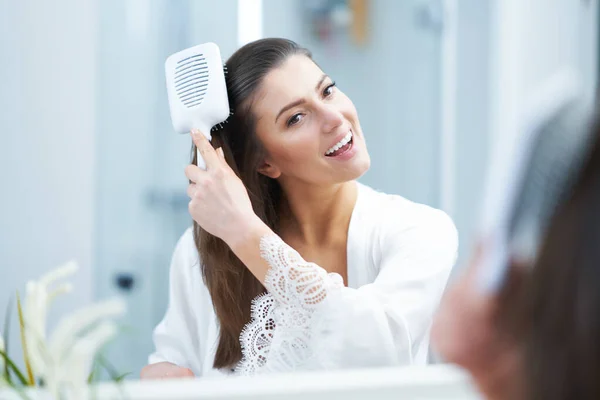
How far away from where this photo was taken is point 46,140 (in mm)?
1399

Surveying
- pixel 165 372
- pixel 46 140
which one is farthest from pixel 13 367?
pixel 46 140

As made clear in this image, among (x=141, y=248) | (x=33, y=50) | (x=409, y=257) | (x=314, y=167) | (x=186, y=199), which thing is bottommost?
(x=141, y=248)

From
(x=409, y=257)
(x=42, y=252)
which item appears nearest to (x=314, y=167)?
(x=409, y=257)

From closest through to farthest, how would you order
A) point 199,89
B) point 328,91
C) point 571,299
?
point 571,299
point 199,89
point 328,91

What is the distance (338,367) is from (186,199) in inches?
35.0

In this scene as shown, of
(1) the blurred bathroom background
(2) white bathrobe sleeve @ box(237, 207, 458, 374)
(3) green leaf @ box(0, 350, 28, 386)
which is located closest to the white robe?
(2) white bathrobe sleeve @ box(237, 207, 458, 374)

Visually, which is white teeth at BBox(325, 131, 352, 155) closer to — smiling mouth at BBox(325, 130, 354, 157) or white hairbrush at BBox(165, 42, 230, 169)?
smiling mouth at BBox(325, 130, 354, 157)

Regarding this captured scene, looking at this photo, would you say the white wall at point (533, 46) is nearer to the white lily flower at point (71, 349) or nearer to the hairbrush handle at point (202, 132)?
the hairbrush handle at point (202, 132)

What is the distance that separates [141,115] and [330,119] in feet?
2.45

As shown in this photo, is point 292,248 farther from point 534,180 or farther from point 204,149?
point 534,180

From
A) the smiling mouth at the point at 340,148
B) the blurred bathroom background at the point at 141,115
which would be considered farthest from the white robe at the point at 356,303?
the blurred bathroom background at the point at 141,115

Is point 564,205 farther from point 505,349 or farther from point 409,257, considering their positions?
point 409,257

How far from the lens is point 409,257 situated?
85 centimetres

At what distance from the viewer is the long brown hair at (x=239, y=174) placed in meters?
0.91
